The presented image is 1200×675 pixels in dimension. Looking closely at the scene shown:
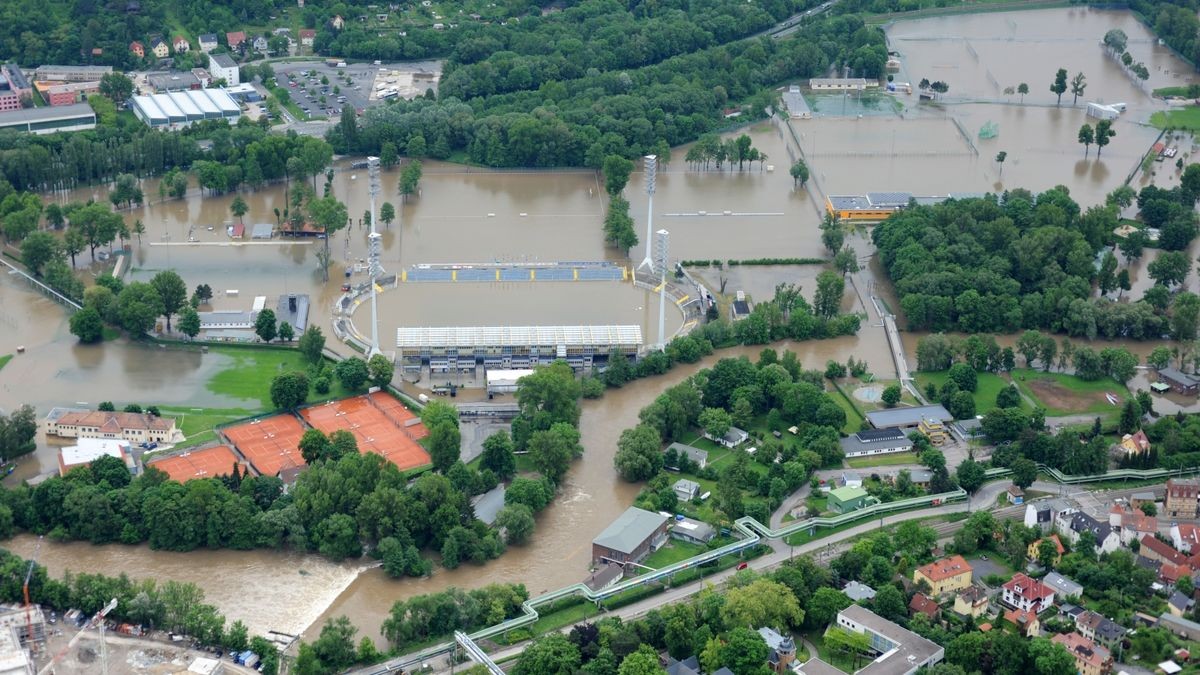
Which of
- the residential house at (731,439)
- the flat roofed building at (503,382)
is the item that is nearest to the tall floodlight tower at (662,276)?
the flat roofed building at (503,382)

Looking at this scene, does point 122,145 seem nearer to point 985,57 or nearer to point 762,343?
point 762,343

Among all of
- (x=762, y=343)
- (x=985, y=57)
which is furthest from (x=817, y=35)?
(x=762, y=343)

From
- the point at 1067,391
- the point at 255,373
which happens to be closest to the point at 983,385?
the point at 1067,391

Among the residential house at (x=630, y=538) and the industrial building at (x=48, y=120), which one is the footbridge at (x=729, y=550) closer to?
the residential house at (x=630, y=538)

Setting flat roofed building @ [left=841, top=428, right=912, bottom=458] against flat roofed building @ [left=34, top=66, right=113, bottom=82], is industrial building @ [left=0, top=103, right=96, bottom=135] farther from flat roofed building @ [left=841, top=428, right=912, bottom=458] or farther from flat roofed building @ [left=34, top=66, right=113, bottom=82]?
flat roofed building @ [left=841, top=428, right=912, bottom=458]

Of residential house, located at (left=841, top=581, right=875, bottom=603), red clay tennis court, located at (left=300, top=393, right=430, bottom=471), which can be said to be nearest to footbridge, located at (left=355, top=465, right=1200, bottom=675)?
residential house, located at (left=841, top=581, right=875, bottom=603)

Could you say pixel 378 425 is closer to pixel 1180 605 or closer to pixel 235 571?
A: pixel 235 571
